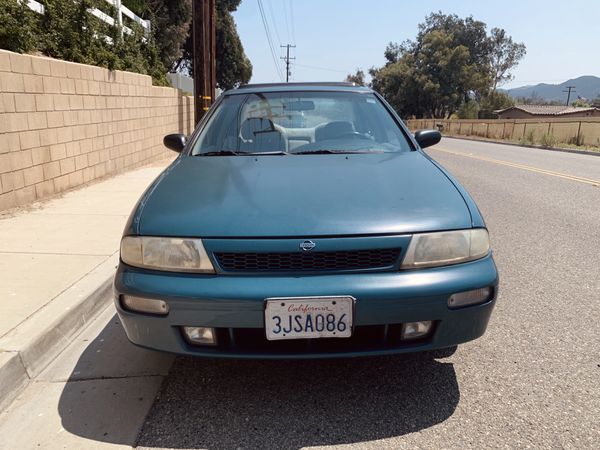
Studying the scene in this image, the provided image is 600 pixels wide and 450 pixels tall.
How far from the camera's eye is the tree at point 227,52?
33.7 meters

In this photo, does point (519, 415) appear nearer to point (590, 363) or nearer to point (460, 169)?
point (590, 363)

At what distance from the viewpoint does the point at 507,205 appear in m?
7.46

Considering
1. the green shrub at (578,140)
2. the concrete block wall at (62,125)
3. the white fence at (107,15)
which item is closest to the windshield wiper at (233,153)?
the concrete block wall at (62,125)

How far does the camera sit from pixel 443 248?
2289 mm

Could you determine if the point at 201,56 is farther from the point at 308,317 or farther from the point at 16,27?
the point at 308,317

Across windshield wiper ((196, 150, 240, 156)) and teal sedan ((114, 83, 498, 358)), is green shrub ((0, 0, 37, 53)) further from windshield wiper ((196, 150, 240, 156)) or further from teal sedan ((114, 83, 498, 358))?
teal sedan ((114, 83, 498, 358))

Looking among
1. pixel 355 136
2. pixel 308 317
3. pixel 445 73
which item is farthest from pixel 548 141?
pixel 445 73

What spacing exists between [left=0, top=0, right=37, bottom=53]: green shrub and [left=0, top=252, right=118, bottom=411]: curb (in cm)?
404

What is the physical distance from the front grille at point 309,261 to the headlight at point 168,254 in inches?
3.3

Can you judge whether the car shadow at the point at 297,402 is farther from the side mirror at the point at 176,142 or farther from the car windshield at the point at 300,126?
the side mirror at the point at 176,142

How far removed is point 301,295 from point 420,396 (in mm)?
891

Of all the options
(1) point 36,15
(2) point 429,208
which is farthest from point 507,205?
(1) point 36,15

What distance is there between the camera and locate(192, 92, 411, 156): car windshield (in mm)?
3422

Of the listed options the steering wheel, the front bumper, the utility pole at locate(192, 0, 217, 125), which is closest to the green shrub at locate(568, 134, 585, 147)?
the utility pole at locate(192, 0, 217, 125)
